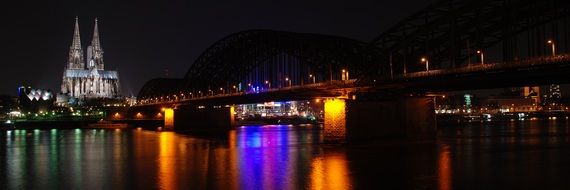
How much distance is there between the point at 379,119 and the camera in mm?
62719

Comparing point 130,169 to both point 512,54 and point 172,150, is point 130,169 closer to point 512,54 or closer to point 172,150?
point 172,150

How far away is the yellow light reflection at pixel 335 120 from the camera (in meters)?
60.7

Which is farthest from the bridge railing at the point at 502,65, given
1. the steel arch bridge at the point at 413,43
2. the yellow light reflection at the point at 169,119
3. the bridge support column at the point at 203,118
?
the yellow light reflection at the point at 169,119

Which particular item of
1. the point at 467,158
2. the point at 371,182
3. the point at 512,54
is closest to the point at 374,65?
the point at 512,54

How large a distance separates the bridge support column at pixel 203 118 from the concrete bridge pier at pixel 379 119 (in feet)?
205

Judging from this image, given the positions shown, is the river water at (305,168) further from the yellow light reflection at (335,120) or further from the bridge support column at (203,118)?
the bridge support column at (203,118)

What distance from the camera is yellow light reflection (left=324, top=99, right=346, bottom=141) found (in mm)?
60688

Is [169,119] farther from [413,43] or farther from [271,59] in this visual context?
[413,43]

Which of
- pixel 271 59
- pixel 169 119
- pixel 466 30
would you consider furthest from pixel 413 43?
pixel 169 119

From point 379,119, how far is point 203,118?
67.9m

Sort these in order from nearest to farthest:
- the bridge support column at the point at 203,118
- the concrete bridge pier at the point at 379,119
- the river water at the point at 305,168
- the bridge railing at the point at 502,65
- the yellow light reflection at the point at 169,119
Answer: the river water at the point at 305,168 < the bridge railing at the point at 502,65 < the concrete bridge pier at the point at 379,119 < the bridge support column at the point at 203,118 < the yellow light reflection at the point at 169,119

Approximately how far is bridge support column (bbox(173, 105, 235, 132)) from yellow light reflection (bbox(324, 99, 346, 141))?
61685 millimetres

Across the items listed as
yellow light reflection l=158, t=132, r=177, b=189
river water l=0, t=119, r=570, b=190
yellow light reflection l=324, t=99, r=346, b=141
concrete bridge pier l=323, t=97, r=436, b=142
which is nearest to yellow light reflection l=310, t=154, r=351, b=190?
river water l=0, t=119, r=570, b=190

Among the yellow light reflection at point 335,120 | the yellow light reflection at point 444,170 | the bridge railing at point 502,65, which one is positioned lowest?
the yellow light reflection at point 444,170
